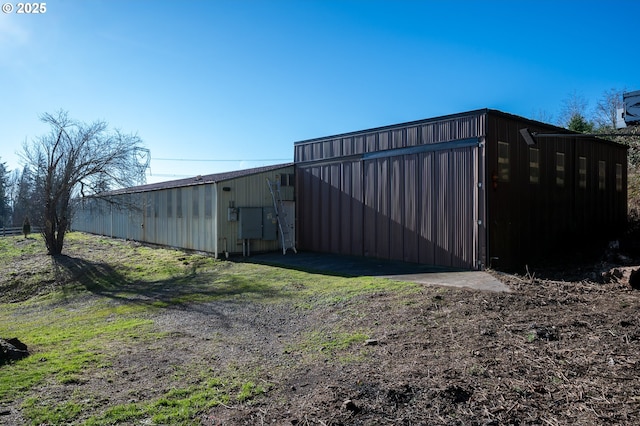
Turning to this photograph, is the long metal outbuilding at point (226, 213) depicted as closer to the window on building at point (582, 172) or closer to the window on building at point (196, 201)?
the window on building at point (196, 201)

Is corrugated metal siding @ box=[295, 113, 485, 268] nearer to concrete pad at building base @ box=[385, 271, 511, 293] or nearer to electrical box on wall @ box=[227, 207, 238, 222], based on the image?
concrete pad at building base @ box=[385, 271, 511, 293]

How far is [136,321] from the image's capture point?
25.3ft

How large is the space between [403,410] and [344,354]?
1.60 meters

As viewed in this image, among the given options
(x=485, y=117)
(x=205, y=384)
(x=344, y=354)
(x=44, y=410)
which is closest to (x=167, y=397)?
(x=205, y=384)

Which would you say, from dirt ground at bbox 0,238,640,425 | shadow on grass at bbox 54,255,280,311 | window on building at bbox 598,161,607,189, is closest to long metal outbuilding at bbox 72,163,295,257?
shadow on grass at bbox 54,255,280,311

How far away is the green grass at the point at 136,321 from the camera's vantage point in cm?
379

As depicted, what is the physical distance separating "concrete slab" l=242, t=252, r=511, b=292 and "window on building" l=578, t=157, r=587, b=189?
6.61 metres

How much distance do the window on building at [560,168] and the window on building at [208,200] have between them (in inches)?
444

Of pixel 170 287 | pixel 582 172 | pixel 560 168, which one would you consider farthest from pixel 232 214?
pixel 582 172

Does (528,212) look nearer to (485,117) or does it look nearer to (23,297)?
(485,117)

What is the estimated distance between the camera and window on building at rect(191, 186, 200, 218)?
16.2 m

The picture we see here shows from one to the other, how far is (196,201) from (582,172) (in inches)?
535

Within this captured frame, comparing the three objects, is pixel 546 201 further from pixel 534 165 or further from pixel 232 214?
pixel 232 214

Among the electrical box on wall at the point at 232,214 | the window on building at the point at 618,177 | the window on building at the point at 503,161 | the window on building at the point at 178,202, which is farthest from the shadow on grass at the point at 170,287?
the window on building at the point at 618,177
